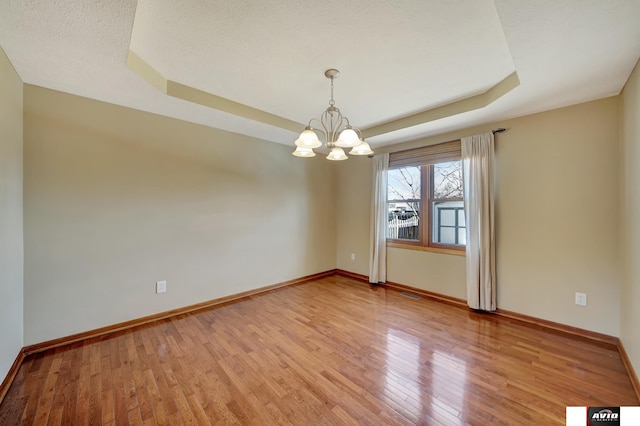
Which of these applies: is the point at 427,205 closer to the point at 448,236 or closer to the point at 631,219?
the point at 448,236

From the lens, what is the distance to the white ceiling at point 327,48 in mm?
1461

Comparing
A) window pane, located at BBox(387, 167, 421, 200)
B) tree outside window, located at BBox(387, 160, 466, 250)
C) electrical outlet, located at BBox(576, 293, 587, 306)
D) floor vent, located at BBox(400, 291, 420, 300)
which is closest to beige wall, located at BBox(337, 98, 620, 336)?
electrical outlet, located at BBox(576, 293, 587, 306)

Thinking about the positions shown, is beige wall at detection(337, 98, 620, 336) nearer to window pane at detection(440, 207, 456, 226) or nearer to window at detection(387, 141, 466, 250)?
window at detection(387, 141, 466, 250)

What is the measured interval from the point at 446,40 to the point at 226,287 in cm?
361

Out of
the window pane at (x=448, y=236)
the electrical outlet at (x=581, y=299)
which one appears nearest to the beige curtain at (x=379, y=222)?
the window pane at (x=448, y=236)

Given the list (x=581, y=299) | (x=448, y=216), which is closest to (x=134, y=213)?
(x=448, y=216)

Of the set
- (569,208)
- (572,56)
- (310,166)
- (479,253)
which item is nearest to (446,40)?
(572,56)

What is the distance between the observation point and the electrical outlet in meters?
2.50

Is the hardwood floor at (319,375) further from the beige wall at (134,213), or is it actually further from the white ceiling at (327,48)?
the white ceiling at (327,48)

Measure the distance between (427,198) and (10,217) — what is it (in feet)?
14.4

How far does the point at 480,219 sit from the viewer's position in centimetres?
309

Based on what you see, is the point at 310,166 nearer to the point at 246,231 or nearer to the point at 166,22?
the point at 246,231

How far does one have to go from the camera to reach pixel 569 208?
2.59 m

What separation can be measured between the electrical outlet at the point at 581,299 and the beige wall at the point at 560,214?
0.04 m
